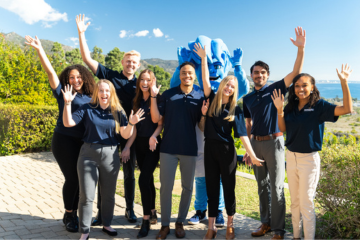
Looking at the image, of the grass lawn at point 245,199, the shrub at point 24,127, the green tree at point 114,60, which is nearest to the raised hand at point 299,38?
the grass lawn at point 245,199

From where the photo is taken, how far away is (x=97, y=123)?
3.61 meters

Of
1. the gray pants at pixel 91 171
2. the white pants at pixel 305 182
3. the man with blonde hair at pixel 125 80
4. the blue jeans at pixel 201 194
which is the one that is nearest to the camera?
the white pants at pixel 305 182

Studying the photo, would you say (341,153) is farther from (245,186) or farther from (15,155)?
(15,155)

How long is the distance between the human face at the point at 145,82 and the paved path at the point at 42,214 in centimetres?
186

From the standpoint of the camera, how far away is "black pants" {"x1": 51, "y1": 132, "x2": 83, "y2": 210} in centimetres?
386

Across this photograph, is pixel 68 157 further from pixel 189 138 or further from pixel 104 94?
pixel 189 138

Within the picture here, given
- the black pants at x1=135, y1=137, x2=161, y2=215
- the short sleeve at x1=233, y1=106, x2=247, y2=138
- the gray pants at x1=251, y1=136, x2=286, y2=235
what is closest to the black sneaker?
the black pants at x1=135, y1=137, x2=161, y2=215

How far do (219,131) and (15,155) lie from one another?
7.87 metres

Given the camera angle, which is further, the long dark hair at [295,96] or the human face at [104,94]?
the human face at [104,94]

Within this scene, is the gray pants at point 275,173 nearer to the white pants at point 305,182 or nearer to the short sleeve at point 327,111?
the white pants at point 305,182

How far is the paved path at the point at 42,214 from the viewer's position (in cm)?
397

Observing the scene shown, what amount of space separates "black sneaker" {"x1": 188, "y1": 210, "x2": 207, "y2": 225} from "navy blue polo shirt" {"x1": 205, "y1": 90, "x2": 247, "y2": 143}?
1.31m

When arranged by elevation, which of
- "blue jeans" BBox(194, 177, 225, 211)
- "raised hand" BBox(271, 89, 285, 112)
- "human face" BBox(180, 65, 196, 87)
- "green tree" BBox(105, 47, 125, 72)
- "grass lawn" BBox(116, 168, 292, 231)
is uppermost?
"green tree" BBox(105, 47, 125, 72)

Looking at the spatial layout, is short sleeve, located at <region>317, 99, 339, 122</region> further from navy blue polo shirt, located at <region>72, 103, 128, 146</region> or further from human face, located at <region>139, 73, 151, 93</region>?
navy blue polo shirt, located at <region>72, 103, 128, 146</region>
